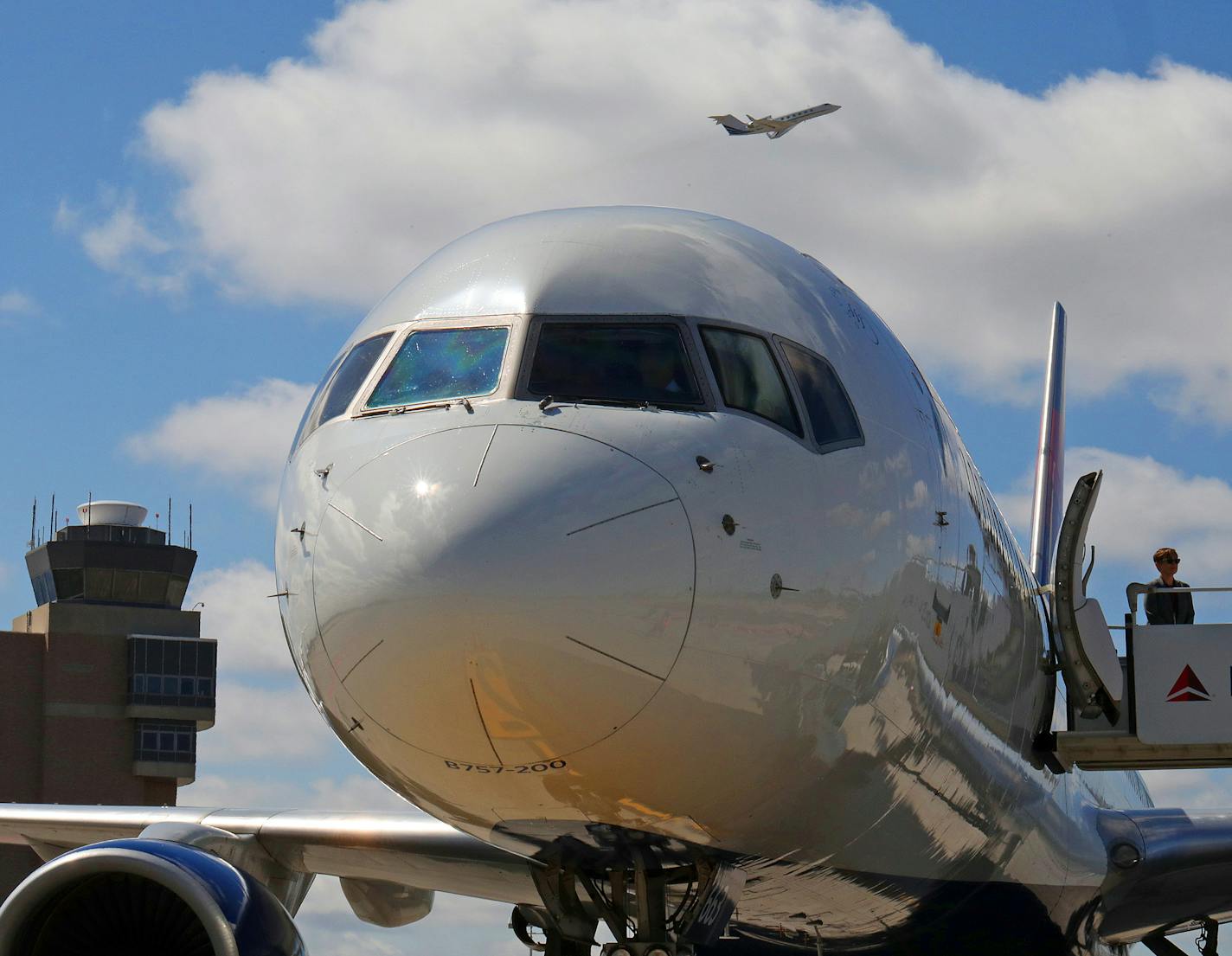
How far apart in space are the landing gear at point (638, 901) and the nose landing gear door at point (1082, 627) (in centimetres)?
278

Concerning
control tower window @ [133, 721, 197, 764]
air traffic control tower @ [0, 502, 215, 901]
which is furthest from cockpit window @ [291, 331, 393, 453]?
control tower window @ [133, 721, 197, 764]

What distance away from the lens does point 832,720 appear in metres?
7.43

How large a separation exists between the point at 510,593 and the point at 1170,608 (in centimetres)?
703

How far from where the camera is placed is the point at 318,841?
13.1 m

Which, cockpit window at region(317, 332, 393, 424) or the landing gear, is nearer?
the landing gear

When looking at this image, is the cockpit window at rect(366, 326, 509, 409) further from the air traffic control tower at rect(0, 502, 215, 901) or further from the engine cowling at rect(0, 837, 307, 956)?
→ the air traffic control tower at rect(0, 502, 215, 901)

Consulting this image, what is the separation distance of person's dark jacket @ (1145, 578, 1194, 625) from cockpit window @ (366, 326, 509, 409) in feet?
20.0

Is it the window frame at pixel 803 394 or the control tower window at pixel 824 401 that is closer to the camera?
the window frame at pixel 803 394

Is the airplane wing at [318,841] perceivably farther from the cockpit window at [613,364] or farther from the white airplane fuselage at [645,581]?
the cockpit window at [613,364]

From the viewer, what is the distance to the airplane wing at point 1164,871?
41.3 ft

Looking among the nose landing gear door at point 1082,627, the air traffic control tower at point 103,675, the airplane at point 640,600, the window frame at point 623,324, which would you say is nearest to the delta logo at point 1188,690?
the nose landing gear door at point 1082,627

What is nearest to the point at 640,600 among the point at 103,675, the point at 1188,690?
the point at 1188,690

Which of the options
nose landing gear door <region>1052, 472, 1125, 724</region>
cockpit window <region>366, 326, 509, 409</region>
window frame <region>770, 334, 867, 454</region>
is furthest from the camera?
nose landing gear door <region>1052, 472, 1125, 724</region>

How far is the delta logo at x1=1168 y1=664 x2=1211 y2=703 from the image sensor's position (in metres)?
9.99
